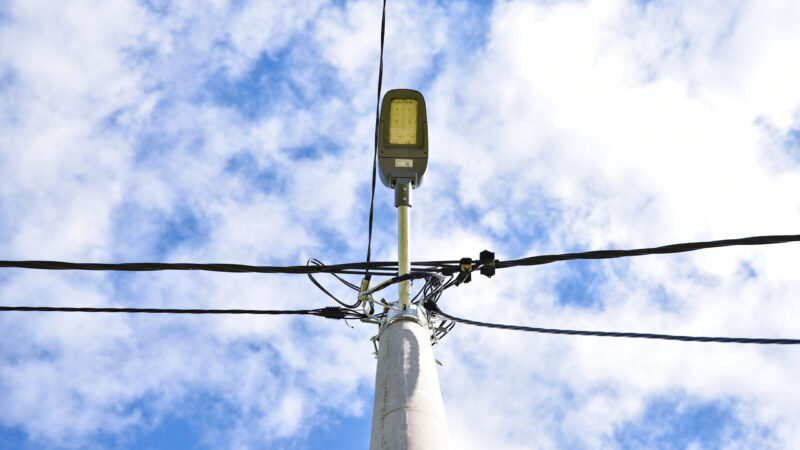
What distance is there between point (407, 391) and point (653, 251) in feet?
7.60

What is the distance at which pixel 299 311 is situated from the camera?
602 centimetres

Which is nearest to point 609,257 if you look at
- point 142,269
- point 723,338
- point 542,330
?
point 542,330

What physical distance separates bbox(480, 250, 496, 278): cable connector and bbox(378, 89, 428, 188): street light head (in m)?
0.79

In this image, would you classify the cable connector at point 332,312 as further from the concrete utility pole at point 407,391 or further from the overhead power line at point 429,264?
the concrete utility pole at point 407,391

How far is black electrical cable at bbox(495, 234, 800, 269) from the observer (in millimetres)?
4574

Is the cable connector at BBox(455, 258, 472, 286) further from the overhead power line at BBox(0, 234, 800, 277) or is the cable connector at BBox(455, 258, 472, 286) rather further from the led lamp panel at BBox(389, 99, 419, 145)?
the led lamp panel at BBox(389, 99, 419, 145)

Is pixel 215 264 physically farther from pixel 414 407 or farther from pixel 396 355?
pixel 414 407

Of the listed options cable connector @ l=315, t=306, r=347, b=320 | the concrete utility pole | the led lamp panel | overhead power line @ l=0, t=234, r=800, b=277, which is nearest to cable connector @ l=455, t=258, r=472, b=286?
overhead power line @ l=0, t=234, r=800, b=277

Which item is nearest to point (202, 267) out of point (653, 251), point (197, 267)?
point (197, 267)

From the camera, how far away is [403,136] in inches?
199

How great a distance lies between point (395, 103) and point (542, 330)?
7.59 feet

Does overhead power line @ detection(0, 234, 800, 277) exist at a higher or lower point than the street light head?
lower

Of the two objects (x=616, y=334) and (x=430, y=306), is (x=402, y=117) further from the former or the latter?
(x=616, y=334)

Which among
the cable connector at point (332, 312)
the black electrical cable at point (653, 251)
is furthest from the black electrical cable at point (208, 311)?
the black electrical cable at point (653, 251)
